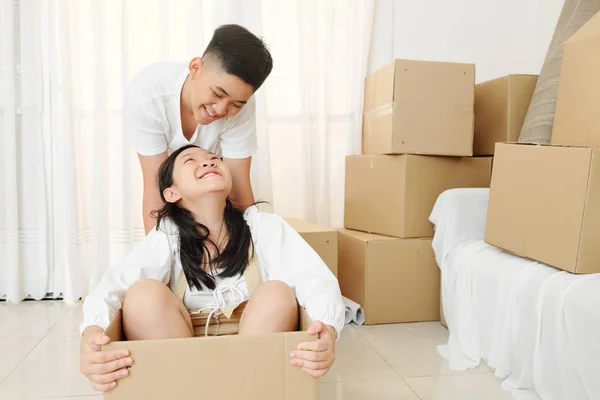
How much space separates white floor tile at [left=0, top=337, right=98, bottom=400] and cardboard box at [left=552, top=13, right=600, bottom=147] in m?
1.36

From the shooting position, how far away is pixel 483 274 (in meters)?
1.44

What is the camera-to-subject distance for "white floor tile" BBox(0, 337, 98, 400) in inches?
49.7

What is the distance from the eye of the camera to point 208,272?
112cm

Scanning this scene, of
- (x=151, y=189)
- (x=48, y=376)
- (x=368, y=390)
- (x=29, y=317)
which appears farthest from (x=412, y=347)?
(x=29, y=317)

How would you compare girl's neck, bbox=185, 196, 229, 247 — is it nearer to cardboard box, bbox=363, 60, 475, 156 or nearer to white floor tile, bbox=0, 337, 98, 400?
white floor tile, bbox=0, 337, 98, 400

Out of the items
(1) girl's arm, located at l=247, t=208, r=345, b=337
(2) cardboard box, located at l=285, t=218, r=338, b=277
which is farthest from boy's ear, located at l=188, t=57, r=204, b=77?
(2) cardboard box, located at l=285, t=218, r=338, b=277

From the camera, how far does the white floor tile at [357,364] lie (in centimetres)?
136

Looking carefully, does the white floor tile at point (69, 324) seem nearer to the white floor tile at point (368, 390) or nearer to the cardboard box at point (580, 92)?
the white floor tile at point (368, 390)

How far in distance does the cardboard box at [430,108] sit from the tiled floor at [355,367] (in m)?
0.62

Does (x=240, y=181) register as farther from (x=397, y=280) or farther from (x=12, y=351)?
(x=12, y=351)

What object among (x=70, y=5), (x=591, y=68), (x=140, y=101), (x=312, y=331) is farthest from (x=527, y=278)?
(x=70, y=5)

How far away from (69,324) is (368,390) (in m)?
1.11

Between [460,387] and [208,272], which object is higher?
[208,272]

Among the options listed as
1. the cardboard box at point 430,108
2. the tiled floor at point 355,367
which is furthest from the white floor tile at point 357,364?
the cardboard box at point 430,108
